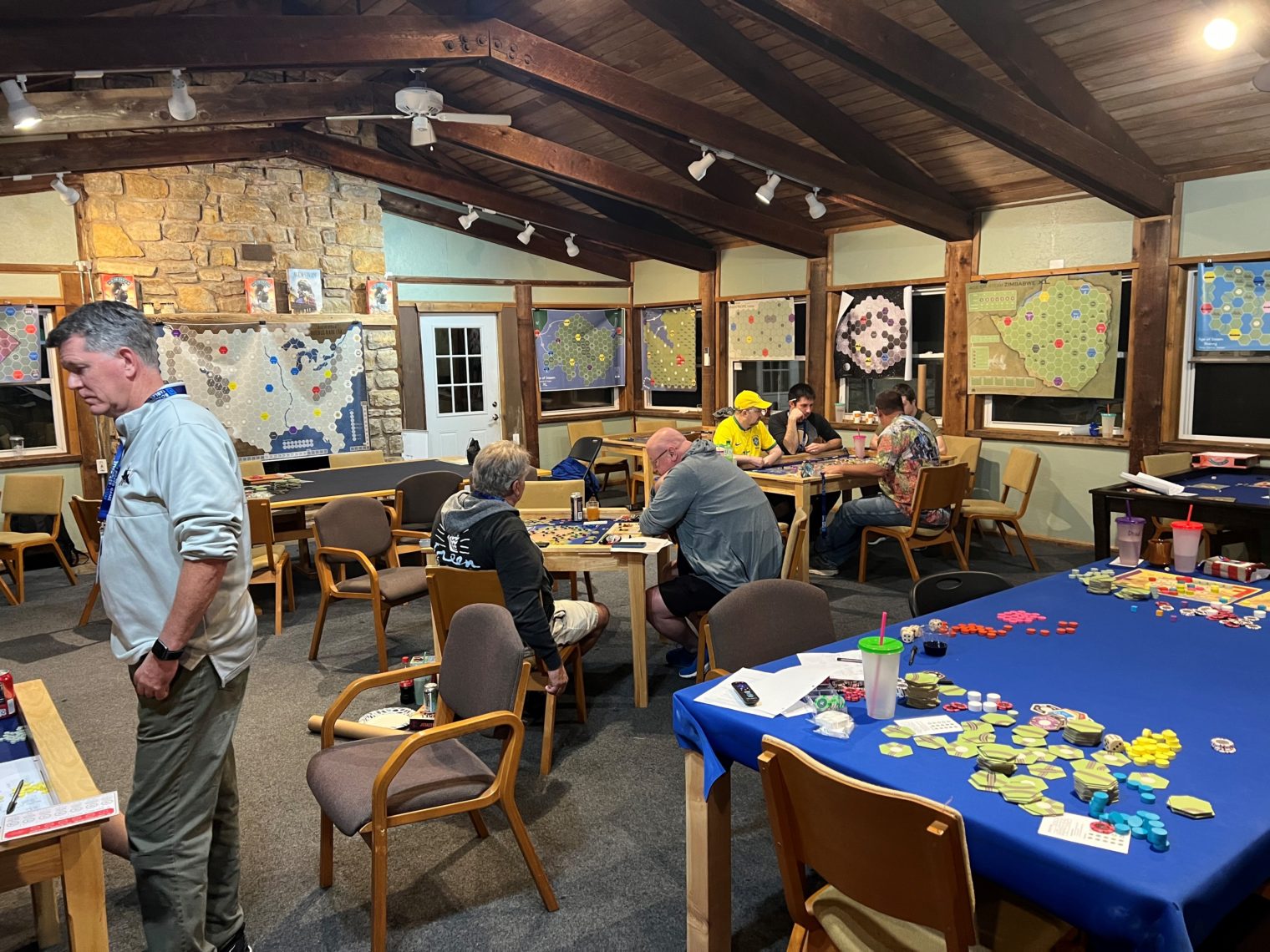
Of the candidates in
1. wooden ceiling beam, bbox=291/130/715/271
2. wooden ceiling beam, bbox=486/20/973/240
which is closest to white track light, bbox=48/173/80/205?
wooden ceiling beam, bbox=291/130/715/271

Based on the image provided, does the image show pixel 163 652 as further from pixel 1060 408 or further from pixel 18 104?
pixel 1060 408

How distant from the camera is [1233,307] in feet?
19.6

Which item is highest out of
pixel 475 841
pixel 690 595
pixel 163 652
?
pixel 163 652

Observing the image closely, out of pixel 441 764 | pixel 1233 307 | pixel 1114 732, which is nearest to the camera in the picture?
pixel 1114 732

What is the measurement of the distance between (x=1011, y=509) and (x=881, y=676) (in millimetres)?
5164

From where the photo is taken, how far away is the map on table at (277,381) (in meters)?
7.77

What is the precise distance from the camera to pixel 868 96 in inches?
236

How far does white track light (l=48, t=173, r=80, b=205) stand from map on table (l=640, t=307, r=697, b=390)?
227 inches

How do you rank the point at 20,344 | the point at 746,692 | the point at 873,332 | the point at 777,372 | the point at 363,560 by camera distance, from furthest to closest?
the point at 777,372 → the point at 873,332 → the point at 20,344 → the point at 363,560 → the point at 746,692

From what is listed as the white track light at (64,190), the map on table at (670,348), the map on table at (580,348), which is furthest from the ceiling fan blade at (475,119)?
the map on table at (670,348)

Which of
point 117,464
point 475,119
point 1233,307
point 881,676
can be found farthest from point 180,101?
point 1233,307

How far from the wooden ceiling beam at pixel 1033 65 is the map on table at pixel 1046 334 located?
1.16m

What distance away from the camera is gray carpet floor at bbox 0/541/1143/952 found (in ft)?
8.16

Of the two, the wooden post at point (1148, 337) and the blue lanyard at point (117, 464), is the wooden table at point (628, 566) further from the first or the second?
the wooden post at point (1148, 337)
